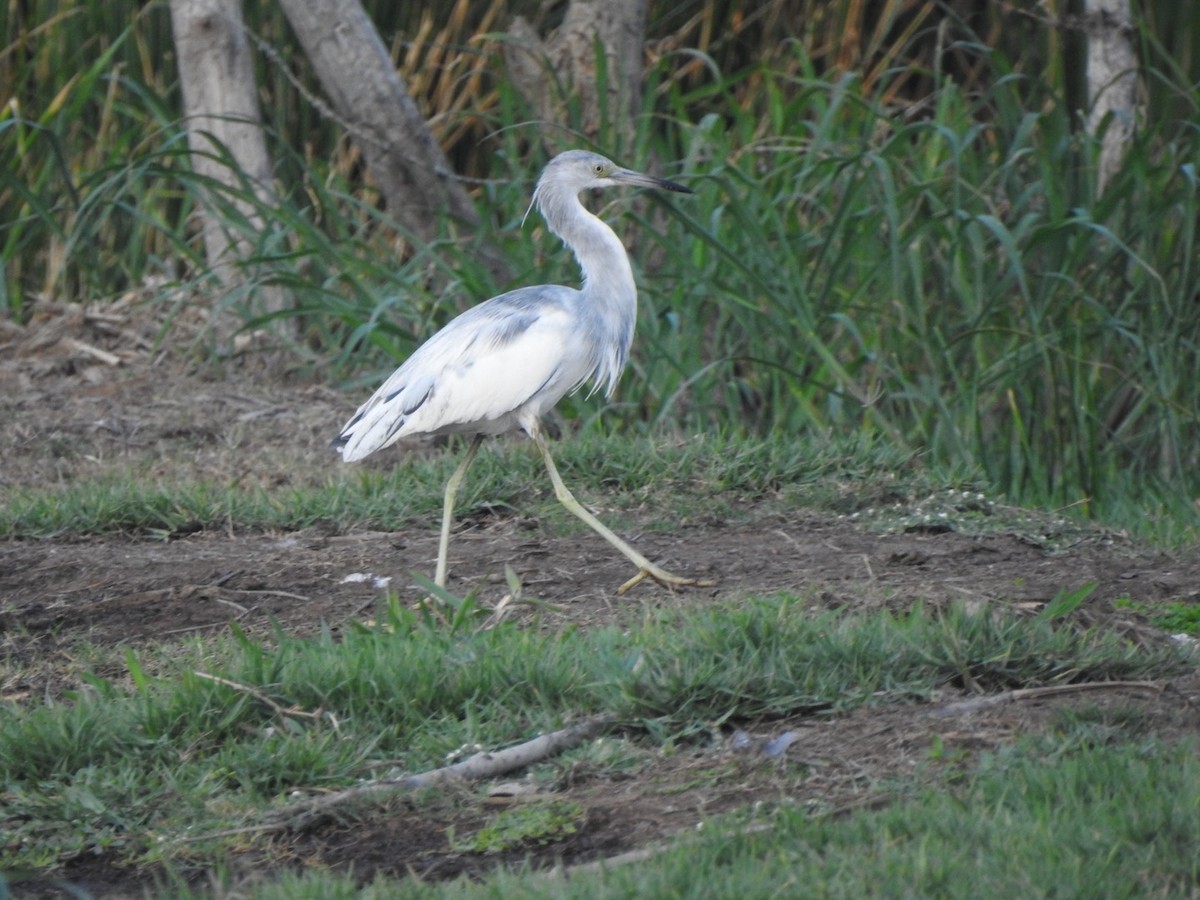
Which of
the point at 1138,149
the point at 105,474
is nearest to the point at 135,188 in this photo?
the point at 105,474

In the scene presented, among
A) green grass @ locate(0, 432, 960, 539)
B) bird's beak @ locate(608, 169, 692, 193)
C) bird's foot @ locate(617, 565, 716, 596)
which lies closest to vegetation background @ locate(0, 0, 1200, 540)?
green grass @ locate(0, 432, 960, 539)

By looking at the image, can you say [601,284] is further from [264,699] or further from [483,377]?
[264,699]

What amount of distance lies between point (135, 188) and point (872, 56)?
4.22 m

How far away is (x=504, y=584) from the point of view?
15.2ft

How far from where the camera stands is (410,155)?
732 centimetres

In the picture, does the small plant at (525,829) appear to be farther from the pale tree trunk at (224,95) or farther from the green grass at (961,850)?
the pale tree trunk at (224,95)

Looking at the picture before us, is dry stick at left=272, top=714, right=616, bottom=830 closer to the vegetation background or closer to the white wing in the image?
the white wing

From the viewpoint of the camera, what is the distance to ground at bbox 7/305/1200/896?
3055 mm

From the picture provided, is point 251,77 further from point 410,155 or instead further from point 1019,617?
point 1019,617

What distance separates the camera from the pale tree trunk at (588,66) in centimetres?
742

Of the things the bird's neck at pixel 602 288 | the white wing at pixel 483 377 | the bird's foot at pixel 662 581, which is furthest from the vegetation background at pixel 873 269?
the bird's foot at pixel 662 581

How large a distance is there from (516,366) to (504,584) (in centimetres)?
67

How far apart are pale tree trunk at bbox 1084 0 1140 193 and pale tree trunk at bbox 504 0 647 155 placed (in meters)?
2.03

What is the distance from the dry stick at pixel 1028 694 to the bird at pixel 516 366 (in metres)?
1.32
